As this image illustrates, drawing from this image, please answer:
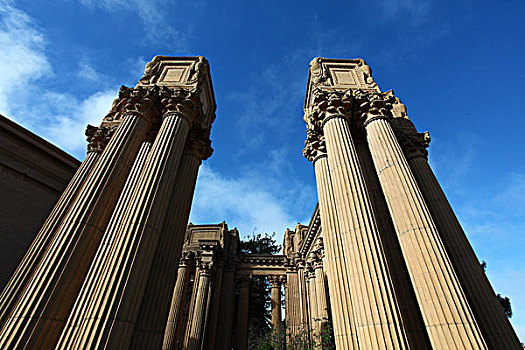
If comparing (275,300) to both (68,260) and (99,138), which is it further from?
(68,260)

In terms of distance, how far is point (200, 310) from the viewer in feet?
58.5

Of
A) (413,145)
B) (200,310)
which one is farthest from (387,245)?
(200,310)

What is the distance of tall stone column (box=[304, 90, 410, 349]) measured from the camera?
5.25 meters

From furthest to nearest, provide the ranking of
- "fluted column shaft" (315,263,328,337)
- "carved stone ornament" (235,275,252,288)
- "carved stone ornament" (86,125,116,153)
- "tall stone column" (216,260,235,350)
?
"carved stone ornament" (235,275,252,288) < "tall stone column" (216,260,235,350) < "fluted column shaft" (315,263,328,337) < "carved stone ornament" (86,125,116,153)

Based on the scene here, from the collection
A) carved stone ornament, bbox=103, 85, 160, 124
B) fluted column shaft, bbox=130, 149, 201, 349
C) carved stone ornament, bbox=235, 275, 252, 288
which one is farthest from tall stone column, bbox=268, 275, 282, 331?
carved stone ornament, bbox=103, 85, 160, 124

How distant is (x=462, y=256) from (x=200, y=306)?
16.2m

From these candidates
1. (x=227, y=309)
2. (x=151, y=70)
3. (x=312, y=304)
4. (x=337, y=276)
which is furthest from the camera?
(x=227, y=309)

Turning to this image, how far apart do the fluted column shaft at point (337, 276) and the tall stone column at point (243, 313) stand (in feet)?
53.0

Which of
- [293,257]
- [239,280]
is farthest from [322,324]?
[239,280]

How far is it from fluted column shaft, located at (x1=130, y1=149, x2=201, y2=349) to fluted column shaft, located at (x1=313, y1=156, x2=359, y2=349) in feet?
15.5

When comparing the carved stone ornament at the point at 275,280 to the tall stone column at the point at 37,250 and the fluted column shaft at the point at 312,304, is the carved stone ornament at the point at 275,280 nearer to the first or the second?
the fluted column shaft at the point at 312,304

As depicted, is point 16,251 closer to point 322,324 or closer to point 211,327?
point 211,327

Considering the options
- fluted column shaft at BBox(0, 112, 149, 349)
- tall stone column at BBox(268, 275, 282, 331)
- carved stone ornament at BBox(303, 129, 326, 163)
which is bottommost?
fluted column shaft at BBox(0, 112, 149, 349)

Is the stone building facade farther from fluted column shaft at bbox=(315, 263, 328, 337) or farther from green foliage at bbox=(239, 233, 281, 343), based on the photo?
green foliage at bbox=(239, 233, 281, 343)
